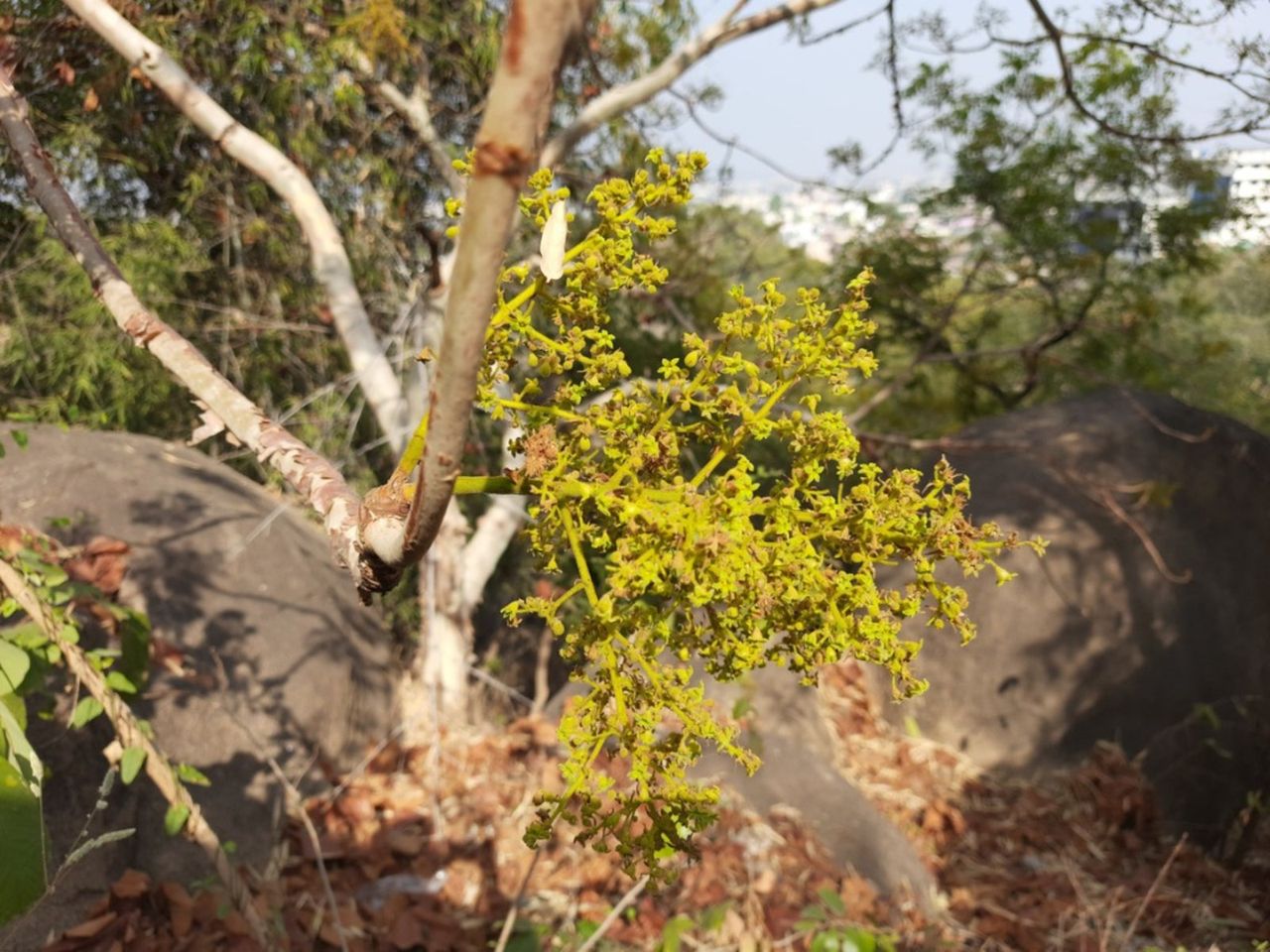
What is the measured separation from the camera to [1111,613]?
5.87m

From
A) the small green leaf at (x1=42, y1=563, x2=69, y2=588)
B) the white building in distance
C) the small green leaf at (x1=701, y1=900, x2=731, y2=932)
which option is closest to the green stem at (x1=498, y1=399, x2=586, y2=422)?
the small green leaf at (x1=42, y1=563, x2=69, y2=588)

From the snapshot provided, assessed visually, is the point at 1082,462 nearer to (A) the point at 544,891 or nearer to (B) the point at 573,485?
(A) the point at 544,891

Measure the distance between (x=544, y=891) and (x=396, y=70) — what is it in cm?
455

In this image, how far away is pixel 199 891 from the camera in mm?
2773

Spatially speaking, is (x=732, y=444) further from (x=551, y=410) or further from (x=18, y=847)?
(x=18, y=847)

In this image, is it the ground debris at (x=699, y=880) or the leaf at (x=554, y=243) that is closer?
the leaf at (x=554, y=243)

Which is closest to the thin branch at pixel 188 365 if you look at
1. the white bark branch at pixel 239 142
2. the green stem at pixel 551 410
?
the green stem at pixel 551 410

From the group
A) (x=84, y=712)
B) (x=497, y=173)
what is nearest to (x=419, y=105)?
(x=84, y=712)

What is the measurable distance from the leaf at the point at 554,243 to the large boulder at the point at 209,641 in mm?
2538

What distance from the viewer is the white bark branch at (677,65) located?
315cm

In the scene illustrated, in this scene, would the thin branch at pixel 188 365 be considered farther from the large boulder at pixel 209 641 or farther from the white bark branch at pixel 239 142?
the large boulder at pixel 209 641

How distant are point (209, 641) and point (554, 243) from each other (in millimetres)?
3156

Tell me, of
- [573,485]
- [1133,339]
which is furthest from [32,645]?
[1133,339]

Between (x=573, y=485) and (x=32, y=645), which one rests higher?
(x=573, y=485)
